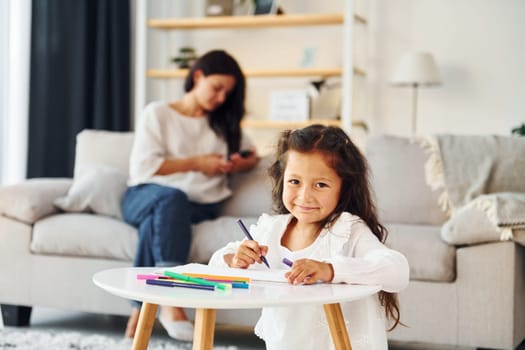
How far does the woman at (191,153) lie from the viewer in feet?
9.34

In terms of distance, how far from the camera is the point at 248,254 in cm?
154

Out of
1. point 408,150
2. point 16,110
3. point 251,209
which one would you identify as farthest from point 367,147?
point 16,110

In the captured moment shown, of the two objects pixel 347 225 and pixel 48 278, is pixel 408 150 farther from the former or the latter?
pixel 347 225

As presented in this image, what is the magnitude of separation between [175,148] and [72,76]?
1698 mm

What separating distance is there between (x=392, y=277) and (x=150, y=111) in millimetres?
1809

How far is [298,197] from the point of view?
1613mm

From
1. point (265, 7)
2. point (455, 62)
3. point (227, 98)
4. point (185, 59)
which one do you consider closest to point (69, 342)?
point (227, 98)

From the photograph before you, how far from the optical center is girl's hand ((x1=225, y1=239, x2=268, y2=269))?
5.04ft

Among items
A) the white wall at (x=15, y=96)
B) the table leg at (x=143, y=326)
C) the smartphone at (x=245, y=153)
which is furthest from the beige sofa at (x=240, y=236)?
the table leg at (x=143, y=326)

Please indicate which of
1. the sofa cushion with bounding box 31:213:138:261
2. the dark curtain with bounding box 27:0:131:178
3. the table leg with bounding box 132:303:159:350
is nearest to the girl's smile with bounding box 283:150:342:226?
the table leg with bounding box 132:303:159:350

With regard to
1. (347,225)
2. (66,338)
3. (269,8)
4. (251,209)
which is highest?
(269,8)

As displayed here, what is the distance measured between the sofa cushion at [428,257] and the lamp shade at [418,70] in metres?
2.07

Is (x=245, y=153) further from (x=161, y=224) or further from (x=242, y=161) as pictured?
(x=161, y=224)

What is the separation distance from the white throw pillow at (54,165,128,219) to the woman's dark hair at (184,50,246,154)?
0.43 m
